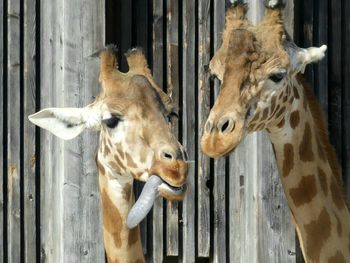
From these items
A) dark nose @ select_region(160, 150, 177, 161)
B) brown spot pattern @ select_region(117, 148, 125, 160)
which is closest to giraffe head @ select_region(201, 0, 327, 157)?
dark nose @ select_region(160, 150, 177, 161)

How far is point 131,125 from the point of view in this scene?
22.2 feet

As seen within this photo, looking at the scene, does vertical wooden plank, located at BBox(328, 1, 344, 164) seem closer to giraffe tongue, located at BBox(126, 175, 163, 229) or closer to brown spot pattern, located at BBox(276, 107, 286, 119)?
brown spot pattern, located at BBox(276, 107, 286, 119)

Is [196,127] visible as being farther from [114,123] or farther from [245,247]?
[114,123]

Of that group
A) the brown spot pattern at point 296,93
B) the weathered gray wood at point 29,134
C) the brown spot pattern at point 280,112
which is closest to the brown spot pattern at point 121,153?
the brown spot pattern at point 280,112

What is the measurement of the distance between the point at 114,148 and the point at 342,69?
214cm

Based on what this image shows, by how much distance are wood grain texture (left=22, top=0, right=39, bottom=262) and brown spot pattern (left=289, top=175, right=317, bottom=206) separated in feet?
7.55

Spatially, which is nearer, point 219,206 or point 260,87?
point 260,87

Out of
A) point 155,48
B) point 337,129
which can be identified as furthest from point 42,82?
point 337,129

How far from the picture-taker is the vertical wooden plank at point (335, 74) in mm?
8203

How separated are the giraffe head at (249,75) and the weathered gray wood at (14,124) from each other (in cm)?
208

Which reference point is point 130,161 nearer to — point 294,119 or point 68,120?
point 68,120

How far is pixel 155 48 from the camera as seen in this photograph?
27.0ft

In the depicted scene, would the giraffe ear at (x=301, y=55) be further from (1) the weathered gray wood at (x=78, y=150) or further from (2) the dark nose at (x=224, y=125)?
(1) the weathered gray wood at (x=78, y=150)

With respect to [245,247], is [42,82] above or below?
above
